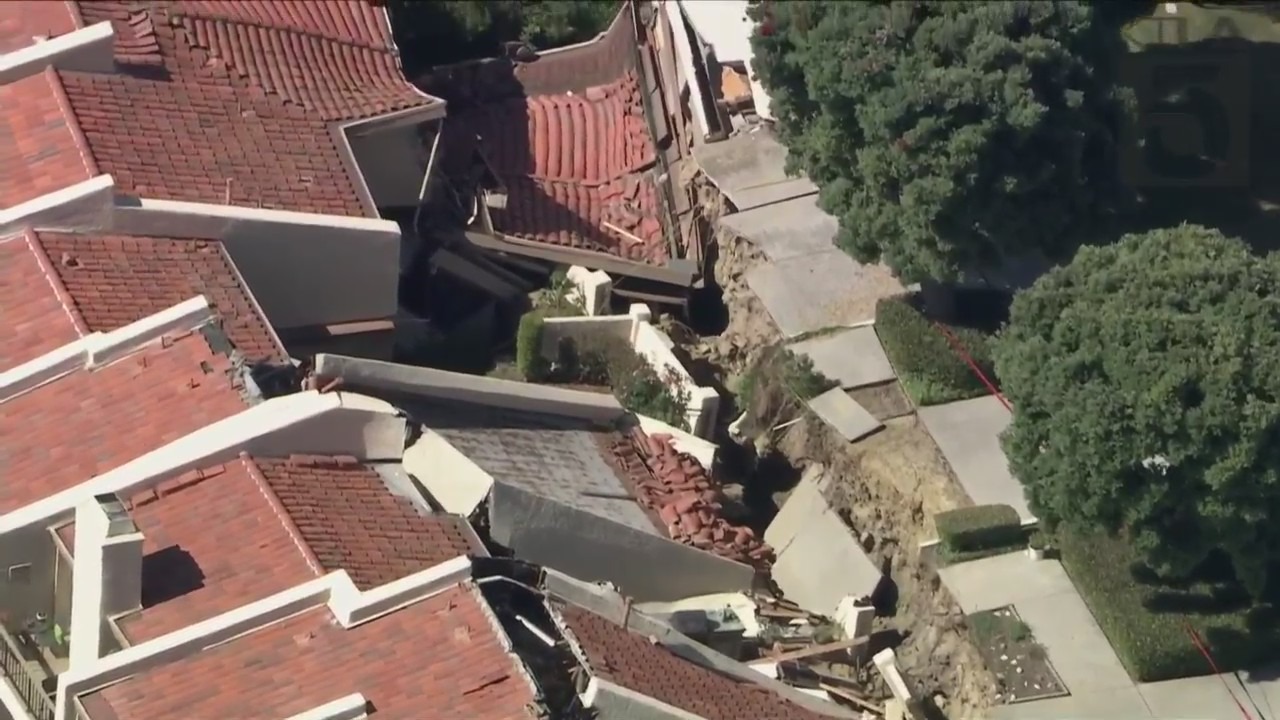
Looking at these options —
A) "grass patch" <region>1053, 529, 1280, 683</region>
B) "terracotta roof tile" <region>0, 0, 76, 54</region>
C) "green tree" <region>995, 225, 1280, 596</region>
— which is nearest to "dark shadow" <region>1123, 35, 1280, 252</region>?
"green tree" <region>995, 225, 1280, 596</region>

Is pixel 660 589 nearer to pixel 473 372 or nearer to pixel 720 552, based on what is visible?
pixel 720 552

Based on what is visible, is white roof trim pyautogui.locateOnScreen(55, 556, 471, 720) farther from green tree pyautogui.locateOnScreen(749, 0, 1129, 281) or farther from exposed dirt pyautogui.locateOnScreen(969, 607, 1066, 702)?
green tree pyautogui.locateOnScreen(749, 0, 1129, 281)

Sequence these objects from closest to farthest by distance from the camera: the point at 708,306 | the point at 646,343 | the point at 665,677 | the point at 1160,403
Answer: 1. the point at 1160,403
2. the point at 665,677
3. the point at 646,343
4. the point at 708,306

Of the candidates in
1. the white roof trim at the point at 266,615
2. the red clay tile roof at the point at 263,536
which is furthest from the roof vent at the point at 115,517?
the white roof trim at the point at 266,615

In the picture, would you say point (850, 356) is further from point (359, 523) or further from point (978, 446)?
point (359, 523)

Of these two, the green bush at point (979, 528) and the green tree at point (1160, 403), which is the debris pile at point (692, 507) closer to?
the green bush at point (979, 528)

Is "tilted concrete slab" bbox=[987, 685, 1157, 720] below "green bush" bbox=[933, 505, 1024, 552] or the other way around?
below

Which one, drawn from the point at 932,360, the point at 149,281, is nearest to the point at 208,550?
the point at 149,281
